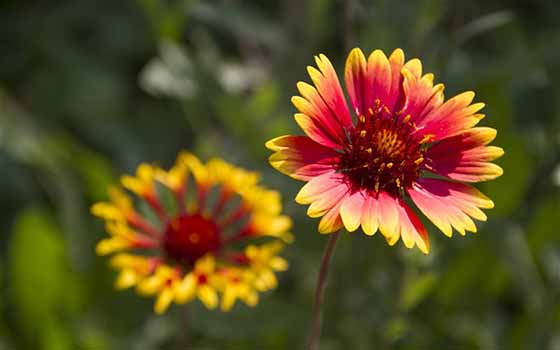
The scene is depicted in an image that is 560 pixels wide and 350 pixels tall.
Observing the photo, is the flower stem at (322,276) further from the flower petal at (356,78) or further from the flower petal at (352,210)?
the flower petal at (356,78)

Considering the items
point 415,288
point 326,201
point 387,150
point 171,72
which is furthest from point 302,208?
point 326,201

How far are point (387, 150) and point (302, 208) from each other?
1.75 ft

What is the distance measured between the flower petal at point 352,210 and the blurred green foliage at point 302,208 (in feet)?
A: 1.46

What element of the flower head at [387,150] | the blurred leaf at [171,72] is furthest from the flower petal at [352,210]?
the blurred leaf at [171,72]

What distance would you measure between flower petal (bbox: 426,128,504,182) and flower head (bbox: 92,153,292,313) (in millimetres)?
335

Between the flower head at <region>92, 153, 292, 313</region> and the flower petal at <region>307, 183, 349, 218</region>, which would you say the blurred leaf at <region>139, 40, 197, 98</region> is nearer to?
the flower head at <region>92, 153, 292, 313</region>

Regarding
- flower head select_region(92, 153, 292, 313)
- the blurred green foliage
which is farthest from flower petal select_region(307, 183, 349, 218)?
the blurred green foliage

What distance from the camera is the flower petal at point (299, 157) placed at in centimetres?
85

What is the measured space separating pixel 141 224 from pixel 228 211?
0.15 metres

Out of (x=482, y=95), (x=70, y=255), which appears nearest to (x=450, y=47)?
(x=482, y=95)

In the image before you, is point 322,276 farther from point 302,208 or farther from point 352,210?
point 302,208

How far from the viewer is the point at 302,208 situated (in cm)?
146

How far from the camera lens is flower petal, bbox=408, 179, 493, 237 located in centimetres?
84

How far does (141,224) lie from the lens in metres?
1.24
